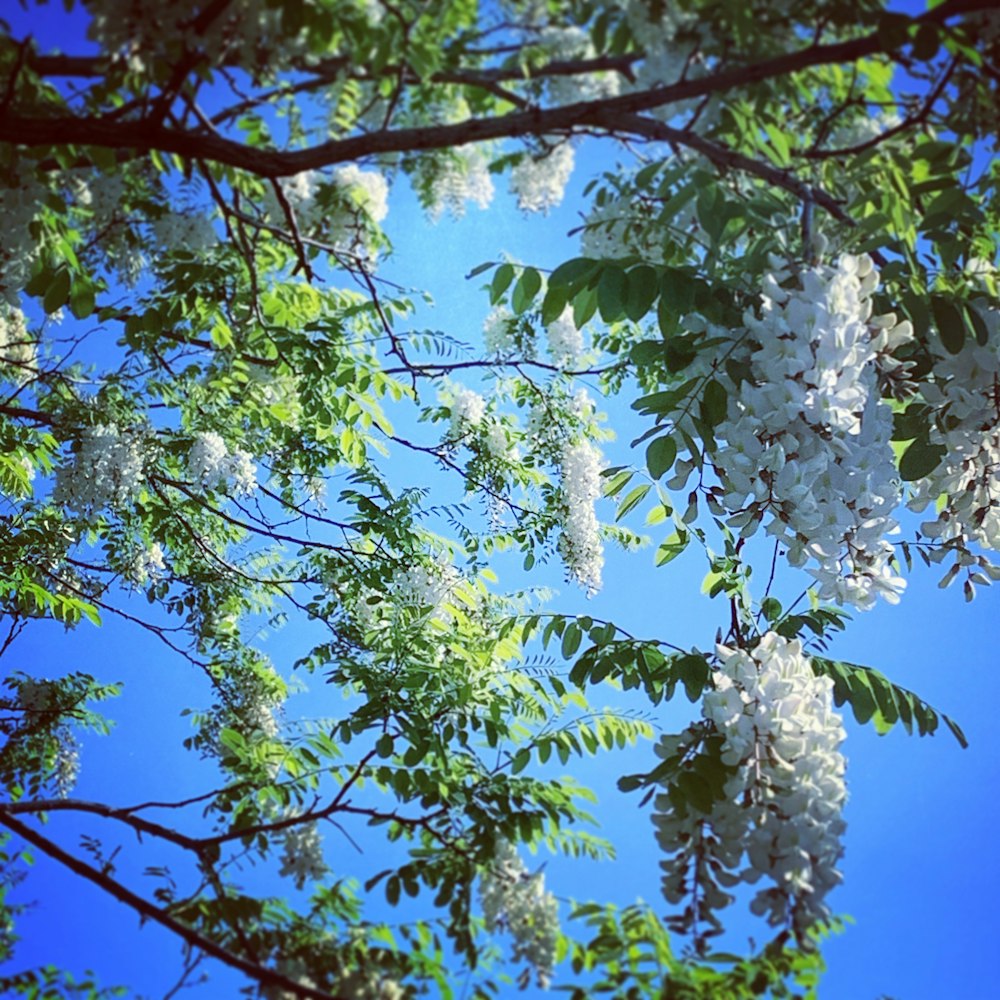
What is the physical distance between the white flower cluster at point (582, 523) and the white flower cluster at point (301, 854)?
53.4 inches

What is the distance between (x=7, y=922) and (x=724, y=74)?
7.50ft

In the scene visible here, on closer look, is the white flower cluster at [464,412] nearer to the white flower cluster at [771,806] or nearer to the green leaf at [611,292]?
the green leaf at [611,292]

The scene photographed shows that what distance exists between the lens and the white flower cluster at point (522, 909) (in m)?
1.54

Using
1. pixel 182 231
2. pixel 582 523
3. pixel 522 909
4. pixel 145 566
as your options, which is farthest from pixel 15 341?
pixel 522 909

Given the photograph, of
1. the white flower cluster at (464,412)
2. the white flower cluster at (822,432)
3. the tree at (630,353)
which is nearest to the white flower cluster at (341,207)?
the tree at (630,353)

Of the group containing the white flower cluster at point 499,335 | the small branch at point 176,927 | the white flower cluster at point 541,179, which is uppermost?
the white flower cluster at point 499,335

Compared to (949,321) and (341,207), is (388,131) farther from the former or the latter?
(341,207)

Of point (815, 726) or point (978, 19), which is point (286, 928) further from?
point (978, 19)

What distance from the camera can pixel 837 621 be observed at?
2027mm

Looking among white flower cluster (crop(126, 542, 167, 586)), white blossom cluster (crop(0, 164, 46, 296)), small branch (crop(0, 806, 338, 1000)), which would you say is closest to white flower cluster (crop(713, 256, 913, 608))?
small branch (crop(0, 806, 338, 1000))

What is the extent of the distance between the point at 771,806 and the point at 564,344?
2.14m

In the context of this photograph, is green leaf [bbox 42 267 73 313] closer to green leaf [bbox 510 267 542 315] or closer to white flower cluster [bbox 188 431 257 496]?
green leaf [bbox 510 267 542 315]

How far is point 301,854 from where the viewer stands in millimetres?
1882

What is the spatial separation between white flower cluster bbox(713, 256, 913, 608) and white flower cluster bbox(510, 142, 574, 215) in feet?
3.01
